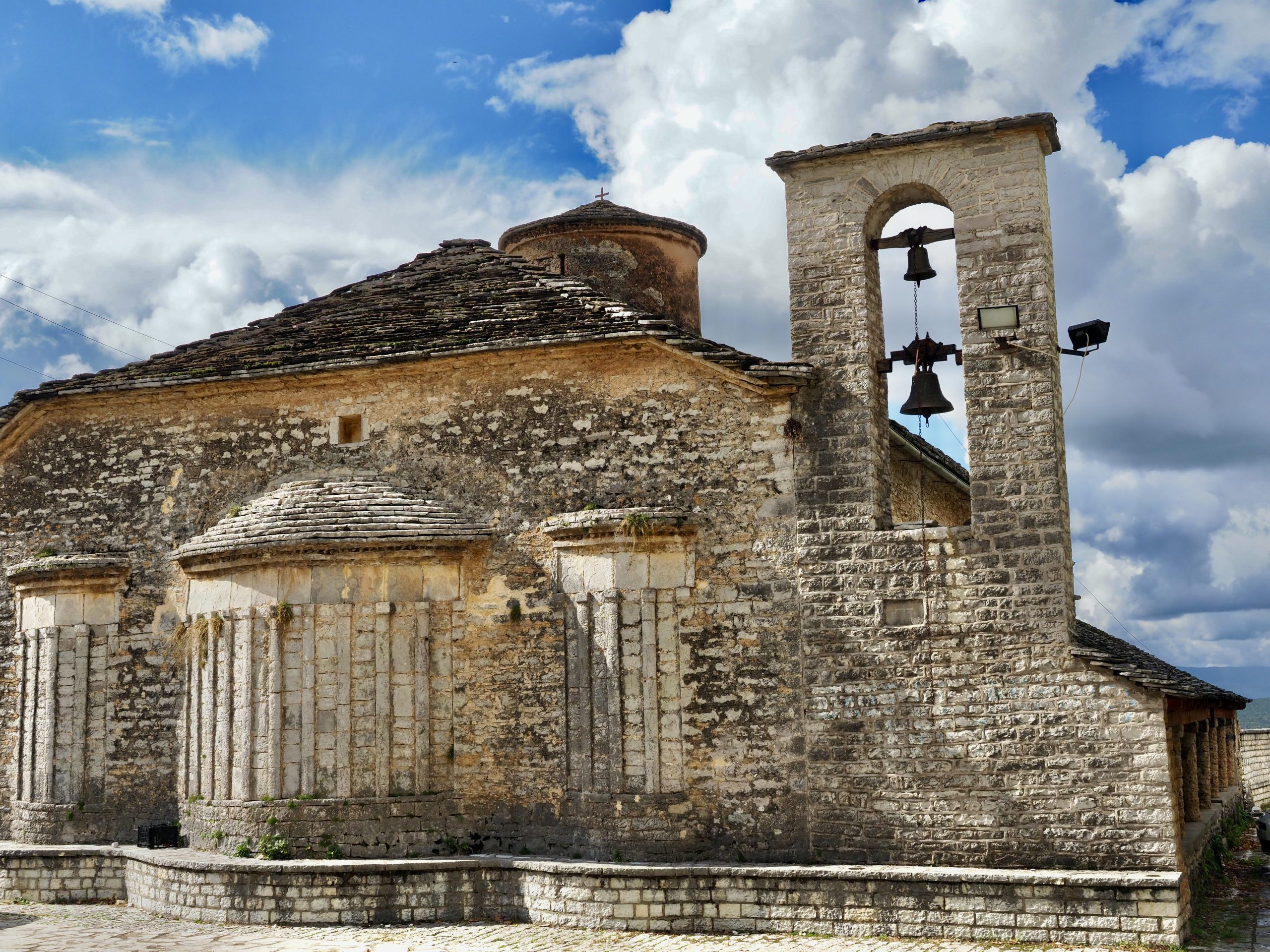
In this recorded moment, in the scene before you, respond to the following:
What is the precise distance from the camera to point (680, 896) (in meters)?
10.9

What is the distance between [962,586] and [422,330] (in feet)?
20.0

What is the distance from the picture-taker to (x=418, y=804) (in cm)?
1191

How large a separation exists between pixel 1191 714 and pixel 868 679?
3673mm

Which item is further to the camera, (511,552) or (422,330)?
(422,330)

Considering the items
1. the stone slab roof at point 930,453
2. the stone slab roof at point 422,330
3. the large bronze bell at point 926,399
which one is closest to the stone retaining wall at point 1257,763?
the stone slab roof at point 930,453

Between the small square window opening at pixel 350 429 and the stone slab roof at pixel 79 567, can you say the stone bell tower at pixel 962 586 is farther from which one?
the stone slab roof at pixel 79 567

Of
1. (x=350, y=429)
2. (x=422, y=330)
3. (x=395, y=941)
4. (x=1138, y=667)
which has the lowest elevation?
(x=395, y=941)

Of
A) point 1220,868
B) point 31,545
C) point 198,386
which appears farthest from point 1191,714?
point 31,545

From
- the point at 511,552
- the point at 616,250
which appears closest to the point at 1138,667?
the point at 511,552

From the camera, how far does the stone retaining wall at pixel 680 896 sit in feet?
32.8

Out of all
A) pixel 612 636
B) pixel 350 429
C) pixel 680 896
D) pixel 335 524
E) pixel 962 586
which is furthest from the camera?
pixel 350 429

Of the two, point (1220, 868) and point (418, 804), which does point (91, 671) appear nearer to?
point (418, 804)

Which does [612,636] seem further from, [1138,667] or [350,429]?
[1138,667]

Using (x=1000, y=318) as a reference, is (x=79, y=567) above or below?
below
